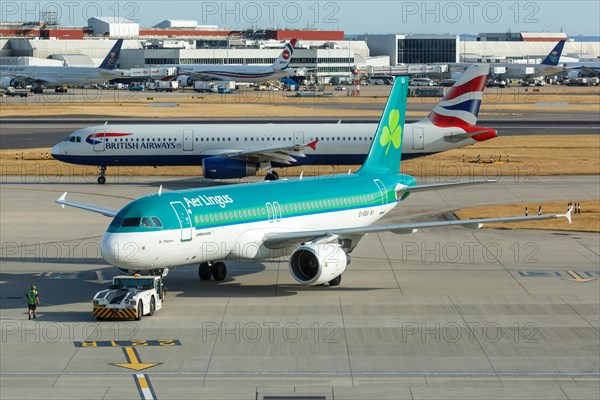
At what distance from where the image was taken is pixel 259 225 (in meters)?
42.8

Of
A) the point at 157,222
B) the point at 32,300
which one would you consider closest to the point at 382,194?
the point at 157,222

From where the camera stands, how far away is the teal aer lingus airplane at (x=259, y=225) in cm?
3888

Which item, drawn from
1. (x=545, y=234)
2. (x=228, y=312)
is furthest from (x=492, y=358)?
(x=545, y=234)

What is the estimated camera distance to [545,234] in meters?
57.4

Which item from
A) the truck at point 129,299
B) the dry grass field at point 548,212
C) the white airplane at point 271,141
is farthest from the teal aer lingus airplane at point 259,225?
the white airplane at point 271,141

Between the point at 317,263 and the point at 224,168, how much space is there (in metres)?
35.4

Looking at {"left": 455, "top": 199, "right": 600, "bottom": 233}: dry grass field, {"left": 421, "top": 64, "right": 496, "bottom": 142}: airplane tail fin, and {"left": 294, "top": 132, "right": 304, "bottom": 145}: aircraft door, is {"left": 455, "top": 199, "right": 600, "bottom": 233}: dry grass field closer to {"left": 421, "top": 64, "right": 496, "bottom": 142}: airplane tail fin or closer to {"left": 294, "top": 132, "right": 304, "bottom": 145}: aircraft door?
{"left": 421, "top": 64, "right": 496, "bottom": 142}: airplane tail fin

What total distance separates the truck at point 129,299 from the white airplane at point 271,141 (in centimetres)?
3740

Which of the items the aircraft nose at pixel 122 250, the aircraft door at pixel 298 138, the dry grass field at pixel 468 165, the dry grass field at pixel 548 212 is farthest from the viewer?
the dry grass field at pixel 468 165

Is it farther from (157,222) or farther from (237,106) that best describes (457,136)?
(237,106)

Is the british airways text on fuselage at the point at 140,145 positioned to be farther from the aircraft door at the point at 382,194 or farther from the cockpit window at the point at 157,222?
the cockpit window at the point at 157,222

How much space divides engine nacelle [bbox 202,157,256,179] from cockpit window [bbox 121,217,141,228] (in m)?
36.1

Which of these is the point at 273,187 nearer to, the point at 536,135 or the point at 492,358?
the point at 492,358

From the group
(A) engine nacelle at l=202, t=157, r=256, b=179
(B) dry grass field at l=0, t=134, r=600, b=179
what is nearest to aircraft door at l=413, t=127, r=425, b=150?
(B) dry grass field at l=0, t=134, r=600, b=179
